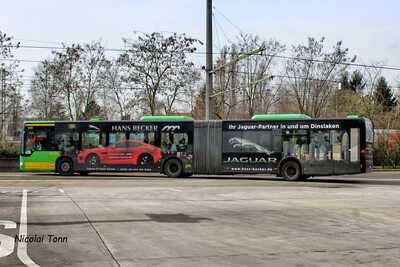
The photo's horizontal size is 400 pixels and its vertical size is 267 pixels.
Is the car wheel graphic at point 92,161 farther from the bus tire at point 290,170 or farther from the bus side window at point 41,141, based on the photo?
the bus tire at point 290,170

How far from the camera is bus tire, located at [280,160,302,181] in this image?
88.6ft

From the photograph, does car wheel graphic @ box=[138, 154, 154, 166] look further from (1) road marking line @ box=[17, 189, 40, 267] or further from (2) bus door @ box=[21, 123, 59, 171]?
(1) road marking line @ box=[17, 189, 40, 267]

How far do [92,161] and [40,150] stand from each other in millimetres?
3065

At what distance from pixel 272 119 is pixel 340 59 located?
23357 mm

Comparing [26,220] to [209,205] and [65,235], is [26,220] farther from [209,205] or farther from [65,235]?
[209,205]

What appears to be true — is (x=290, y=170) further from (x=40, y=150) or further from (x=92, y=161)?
(x=40, y=150)

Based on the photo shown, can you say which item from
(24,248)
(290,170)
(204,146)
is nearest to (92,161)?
(204,146)

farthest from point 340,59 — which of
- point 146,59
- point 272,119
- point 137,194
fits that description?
point 137,194

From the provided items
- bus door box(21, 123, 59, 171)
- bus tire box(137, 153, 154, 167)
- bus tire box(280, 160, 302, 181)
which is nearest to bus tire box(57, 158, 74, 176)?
bus door box(21, 123, 59, 171)

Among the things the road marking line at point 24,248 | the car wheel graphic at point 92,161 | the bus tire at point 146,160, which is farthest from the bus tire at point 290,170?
the road marking line at point 24,248

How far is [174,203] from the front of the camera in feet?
52.8

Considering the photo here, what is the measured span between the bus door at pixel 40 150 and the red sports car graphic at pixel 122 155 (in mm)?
1704

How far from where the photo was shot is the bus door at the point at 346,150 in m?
25.8

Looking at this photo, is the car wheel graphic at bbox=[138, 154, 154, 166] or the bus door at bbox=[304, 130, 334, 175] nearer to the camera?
the bus door at bbox=[304, 130, 334, 175]
